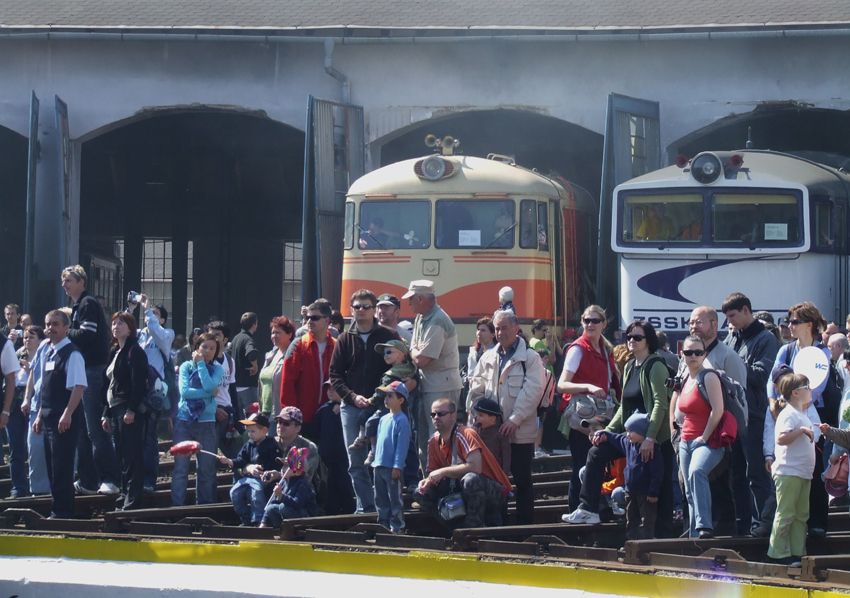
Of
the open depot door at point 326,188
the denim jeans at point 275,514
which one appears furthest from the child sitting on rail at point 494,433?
the open depot door at point 326,188

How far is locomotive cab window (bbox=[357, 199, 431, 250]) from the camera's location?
43.4 ft

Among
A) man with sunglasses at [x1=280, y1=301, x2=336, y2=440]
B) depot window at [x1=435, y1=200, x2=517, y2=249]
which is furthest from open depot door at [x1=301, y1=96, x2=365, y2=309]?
man with sunglasses at [x1=280, y1=301, x2=336, y2=440]

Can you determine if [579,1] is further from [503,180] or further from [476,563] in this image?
[476,563]

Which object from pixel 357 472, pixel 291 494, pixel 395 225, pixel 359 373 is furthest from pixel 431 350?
pixel 395 225

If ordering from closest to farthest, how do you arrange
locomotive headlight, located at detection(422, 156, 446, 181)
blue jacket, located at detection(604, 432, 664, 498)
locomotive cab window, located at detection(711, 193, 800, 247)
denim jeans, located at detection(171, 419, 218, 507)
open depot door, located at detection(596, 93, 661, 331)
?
1. blue jacket, located at detection(604, 432, 664, 498)
2. denim jeans, located at detection(171, 419, 218, 507)
3. locomotive cab window, located at detection(711, 193, 800, 247)
4. locomotive headlight, located at detection(422, 156, 446, 181)
5. open depot door, located at detection(596, 93, 661, 331)

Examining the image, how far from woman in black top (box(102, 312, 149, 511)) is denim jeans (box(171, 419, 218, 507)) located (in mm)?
316

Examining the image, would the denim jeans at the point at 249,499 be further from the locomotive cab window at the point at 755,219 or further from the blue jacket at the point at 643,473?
the locomotive cab window at the point at 755,219

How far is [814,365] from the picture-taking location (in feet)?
24.0

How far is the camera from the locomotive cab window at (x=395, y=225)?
13219 mm

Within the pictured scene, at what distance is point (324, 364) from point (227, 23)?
10.8 meters

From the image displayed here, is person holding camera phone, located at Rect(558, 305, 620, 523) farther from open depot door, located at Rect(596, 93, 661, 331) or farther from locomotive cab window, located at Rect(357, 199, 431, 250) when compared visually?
open depot door, located at Rect(596, 93, 661, 331)

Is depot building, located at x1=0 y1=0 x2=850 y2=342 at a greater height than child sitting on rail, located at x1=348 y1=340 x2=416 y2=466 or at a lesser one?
greater

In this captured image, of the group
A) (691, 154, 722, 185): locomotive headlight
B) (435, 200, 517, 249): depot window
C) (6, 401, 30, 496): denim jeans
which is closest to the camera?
(6, 401, 30, 496): denim jeans

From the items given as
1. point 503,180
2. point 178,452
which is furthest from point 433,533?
point 503,180
